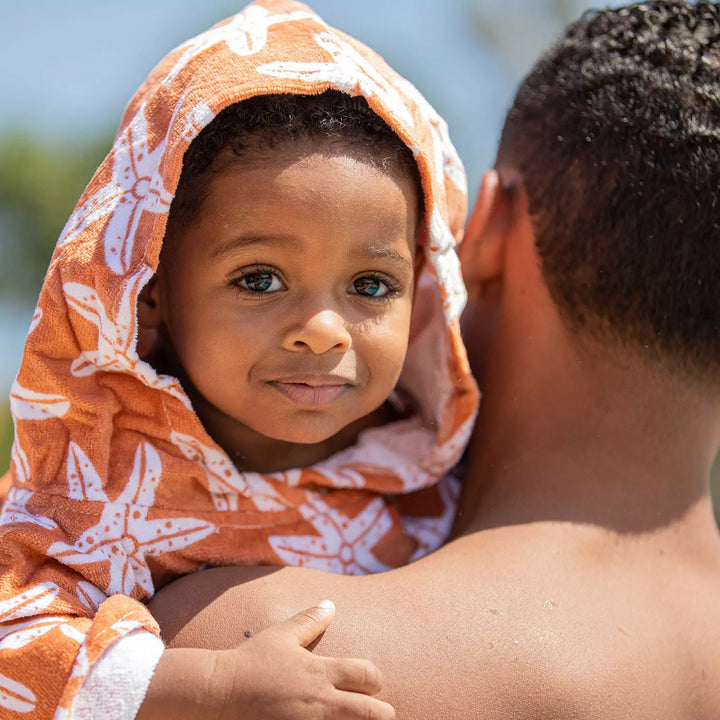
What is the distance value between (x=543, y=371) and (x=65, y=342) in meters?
1.12

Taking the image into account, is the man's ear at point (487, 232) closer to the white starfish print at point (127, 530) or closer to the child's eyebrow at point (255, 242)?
the child's eyebrow at point (255, 242)

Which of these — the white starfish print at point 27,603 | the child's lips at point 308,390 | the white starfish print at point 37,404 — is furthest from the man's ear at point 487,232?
the white starfish print at point 27,603

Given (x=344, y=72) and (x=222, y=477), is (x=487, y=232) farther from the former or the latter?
(x=222, y=477)

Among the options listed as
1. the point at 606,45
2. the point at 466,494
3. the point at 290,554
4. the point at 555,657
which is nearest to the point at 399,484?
the point at 466,494

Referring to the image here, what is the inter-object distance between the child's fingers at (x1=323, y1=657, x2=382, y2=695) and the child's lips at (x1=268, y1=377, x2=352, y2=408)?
581 mm

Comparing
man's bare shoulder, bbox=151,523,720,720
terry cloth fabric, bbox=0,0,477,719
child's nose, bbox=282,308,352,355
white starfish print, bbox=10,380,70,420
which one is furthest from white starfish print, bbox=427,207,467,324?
white starfish print, bbox=10,380,70,420

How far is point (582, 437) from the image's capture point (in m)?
2.23

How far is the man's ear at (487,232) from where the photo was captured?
247 centimetres

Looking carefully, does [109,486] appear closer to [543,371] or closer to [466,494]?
[466,494]

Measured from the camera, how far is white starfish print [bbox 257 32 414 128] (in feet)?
6.47

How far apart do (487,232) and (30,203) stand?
48.0 ft

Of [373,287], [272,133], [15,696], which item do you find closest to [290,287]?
[373,287]

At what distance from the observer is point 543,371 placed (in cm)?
235

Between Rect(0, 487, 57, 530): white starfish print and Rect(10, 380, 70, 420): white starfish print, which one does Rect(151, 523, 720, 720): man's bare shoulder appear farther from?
Rect(10, 380, 70, 420): white starfish print
